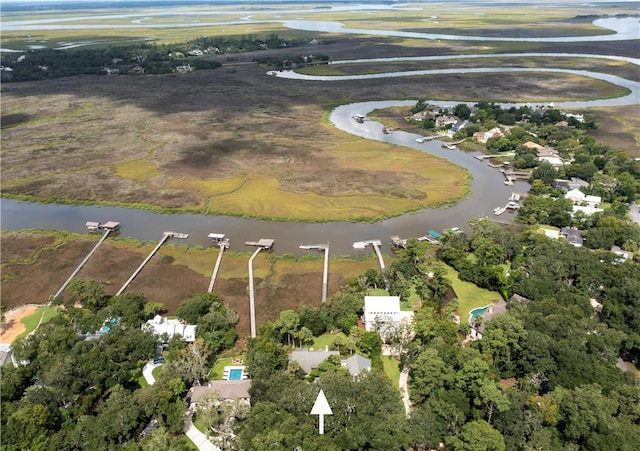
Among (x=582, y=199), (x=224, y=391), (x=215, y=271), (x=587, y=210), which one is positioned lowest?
(x=215, y=271)

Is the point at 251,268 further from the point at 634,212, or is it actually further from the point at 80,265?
the point at 634,212

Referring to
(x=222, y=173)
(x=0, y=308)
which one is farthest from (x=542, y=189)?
(x=0, y=308)

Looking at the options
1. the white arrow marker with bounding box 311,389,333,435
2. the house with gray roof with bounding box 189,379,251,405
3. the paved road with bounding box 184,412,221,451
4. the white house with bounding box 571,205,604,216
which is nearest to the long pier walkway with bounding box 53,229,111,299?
the house with gray roof with bounding box 189,379,251,405

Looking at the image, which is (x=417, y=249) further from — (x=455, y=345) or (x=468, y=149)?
(x=468, y=149)

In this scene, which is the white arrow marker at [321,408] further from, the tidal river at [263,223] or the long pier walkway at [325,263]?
the tidal river at [263,223]

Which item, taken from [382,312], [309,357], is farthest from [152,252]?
[382,312]

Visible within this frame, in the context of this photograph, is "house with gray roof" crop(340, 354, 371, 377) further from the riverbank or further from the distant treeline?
the distant treeline

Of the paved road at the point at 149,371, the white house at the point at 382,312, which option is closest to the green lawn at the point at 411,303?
the white house at the point at 382,312
